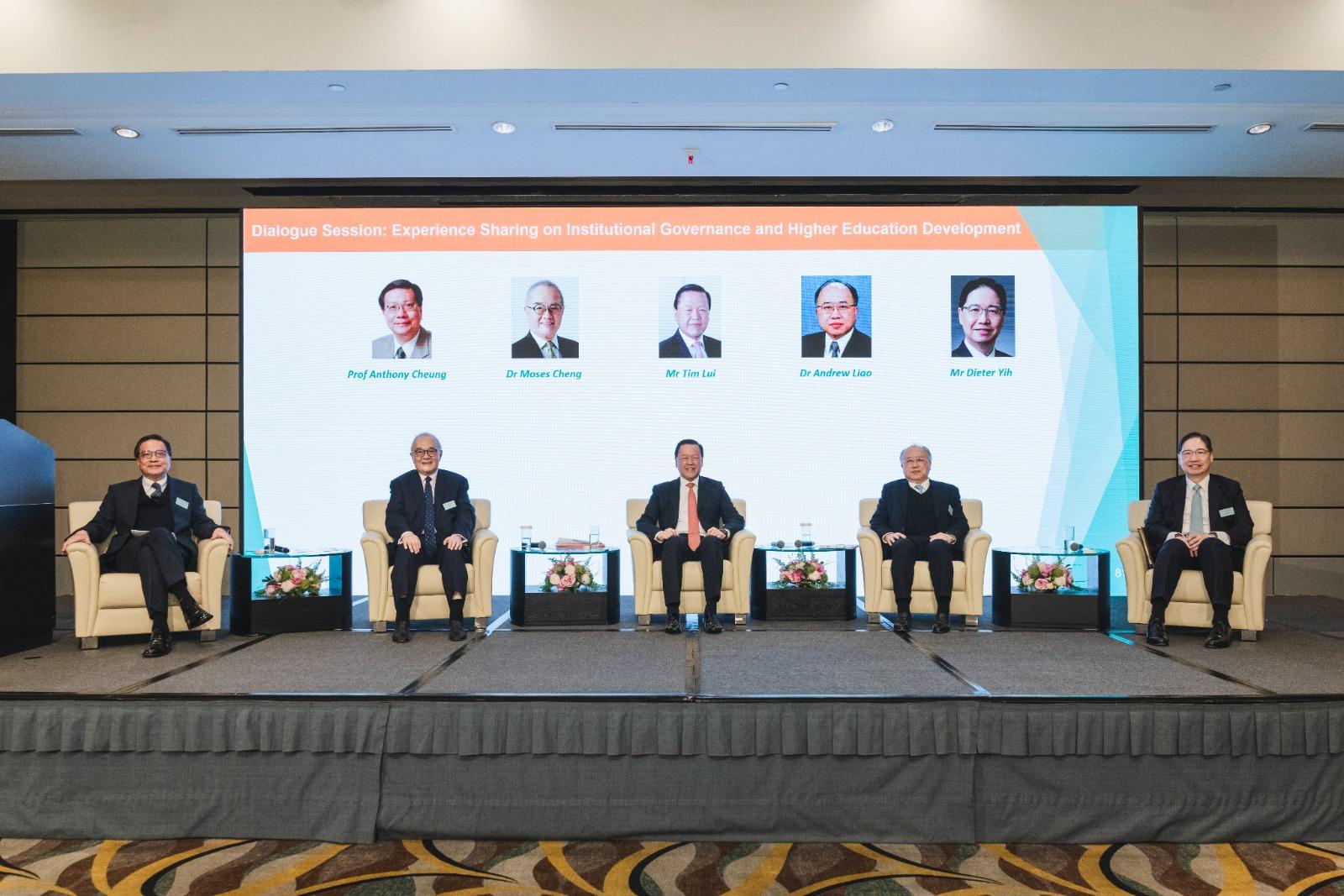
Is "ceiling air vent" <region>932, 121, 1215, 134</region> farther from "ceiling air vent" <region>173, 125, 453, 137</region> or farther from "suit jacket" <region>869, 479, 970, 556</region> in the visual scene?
"ceiling air vent" <region>173, 125, 453, 137</region>

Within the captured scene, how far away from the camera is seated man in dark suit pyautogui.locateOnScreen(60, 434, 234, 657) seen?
12.9 ft

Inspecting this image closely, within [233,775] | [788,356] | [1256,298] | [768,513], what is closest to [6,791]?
[233,775]

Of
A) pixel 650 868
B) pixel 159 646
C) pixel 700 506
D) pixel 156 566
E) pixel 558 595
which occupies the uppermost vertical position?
pixel 700 506

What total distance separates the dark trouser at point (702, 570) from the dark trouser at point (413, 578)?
39.3 inches

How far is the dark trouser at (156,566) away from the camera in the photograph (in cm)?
393

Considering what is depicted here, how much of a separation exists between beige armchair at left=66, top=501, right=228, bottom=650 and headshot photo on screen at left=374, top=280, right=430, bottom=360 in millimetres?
1915

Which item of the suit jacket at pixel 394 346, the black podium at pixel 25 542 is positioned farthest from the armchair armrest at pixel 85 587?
the suit jacket at pixel 394 346

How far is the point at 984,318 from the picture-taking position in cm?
576

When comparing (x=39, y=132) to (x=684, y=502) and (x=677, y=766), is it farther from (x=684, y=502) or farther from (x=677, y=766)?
(x=677, y=766)

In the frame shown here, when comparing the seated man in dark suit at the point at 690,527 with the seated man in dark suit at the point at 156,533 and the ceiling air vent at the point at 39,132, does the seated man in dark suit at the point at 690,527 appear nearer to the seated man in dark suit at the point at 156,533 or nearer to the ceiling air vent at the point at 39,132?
the seated man in dark suit at the point at 156,533

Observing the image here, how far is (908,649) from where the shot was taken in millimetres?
3996

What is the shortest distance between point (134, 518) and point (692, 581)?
8.78 ft

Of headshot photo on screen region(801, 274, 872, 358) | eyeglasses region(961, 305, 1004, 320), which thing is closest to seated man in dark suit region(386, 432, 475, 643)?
headshot photo on screen region(801, 274, 872, 358)

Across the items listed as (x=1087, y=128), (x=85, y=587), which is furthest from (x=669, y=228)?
(x=85, y=587)
